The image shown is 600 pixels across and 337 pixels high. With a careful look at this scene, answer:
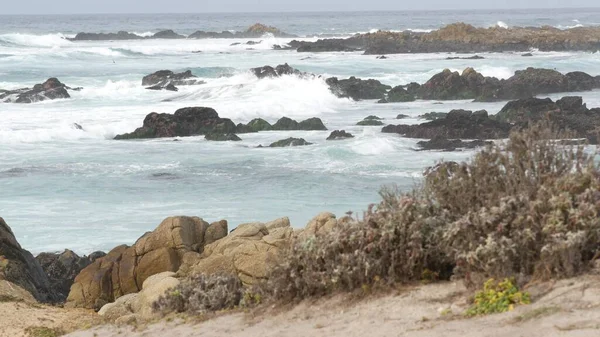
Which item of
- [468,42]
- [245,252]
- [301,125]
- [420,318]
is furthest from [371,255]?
[468,42]

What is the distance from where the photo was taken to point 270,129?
99.6ft

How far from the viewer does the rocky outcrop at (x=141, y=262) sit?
12.2 m

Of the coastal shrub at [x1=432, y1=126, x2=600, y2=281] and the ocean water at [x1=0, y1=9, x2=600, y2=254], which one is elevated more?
the coastal shrub at [x1=432, y1=126, x2=600, y2=281]

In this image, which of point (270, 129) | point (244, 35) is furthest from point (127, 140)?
point (244, 35)

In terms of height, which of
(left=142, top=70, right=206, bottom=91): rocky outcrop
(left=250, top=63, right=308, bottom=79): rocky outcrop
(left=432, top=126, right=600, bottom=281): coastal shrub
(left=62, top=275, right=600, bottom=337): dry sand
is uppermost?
(left=432, top=126, right=600, bottom=281): coastal shrub

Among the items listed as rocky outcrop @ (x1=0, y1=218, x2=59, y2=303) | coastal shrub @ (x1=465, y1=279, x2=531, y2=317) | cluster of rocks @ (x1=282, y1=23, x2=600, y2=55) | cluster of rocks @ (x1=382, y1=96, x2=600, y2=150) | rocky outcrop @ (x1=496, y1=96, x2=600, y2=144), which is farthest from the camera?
cluster of rocks @ (x1=282, y1=23, x2=600, y2=55)

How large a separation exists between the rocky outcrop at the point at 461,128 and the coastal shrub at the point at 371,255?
1875cm

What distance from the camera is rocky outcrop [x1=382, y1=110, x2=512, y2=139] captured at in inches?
1033

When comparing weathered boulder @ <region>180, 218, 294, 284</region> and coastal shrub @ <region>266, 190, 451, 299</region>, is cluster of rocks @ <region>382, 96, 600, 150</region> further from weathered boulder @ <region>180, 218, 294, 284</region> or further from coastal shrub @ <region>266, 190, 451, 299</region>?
coastal shrub @ <region>266, 190, 451, 299</region>

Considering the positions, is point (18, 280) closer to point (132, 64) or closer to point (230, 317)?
point (230, 317)

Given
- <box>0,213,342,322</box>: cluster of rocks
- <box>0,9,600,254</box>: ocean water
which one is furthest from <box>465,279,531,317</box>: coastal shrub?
<box>0,213,342,322</box>: cluster of rocks

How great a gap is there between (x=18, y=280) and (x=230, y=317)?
472cm

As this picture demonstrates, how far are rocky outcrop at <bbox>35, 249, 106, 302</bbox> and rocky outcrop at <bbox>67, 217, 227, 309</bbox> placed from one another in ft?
3.66

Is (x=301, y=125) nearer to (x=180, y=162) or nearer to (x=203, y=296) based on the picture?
(x=180, y=162)
